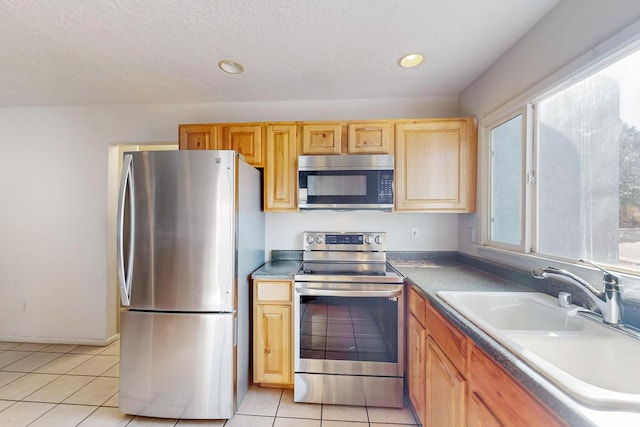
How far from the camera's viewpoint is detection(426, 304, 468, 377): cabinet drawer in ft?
3.50

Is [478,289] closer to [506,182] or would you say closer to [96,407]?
[506,182]

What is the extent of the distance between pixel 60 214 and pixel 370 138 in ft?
10.2

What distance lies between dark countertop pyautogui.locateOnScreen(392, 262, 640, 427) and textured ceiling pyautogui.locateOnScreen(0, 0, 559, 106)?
57.5 inches

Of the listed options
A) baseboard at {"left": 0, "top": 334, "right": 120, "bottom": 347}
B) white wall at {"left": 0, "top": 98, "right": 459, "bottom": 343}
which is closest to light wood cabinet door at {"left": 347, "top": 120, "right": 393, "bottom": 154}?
white wall at {"left": 0, "top": 98, "right": 459, "bottom": 343}

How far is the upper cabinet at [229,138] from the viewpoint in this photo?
7.13 ft

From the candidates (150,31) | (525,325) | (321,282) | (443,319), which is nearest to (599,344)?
(525,325)

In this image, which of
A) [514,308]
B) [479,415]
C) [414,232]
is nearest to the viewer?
[479,415]

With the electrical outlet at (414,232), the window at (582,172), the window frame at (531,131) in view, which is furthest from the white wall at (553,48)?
the electrical outlet at (414,232)

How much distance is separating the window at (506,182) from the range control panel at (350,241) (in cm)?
84

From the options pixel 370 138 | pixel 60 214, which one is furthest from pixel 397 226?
pixel 60 214

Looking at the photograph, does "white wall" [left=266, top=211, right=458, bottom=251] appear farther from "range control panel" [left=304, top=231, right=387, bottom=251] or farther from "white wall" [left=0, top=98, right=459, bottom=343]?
"white wall" [left=0, top=98, right=459, bottom=343]

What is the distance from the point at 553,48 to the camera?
1.35 m

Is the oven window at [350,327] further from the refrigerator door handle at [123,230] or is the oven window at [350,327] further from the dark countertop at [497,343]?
the refrigerator door handle at [123,230]

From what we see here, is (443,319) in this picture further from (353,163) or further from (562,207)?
(353,163)
